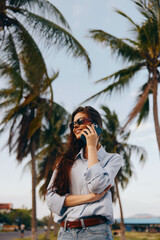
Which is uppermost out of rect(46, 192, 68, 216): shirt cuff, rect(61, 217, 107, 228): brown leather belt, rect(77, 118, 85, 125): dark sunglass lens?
rect(77, 118, 85, 125): dark sunglass lens

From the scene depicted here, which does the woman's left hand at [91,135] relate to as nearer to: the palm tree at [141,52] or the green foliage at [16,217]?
the palm tree at [141,52]

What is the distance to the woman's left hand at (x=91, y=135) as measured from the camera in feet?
5.67

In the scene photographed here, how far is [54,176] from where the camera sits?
186 cm

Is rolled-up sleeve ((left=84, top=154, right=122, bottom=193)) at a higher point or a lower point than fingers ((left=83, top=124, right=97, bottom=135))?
lower

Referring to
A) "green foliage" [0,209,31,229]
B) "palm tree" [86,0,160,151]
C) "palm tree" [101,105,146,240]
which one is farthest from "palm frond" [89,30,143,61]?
"green foliage" [0,209,31,229]

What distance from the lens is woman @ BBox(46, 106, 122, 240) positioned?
161 cm

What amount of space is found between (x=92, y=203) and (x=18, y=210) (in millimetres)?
71169

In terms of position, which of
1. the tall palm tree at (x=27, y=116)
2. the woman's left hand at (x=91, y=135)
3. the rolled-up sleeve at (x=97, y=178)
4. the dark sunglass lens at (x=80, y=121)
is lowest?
the rolled-up sleeve at (x=97, y=178)

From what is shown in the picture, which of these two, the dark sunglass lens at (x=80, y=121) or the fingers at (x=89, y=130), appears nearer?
the fingers at (x=89, y=130)

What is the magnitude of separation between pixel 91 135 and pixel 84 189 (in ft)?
1.06

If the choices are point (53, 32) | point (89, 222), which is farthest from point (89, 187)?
point (53, 32)

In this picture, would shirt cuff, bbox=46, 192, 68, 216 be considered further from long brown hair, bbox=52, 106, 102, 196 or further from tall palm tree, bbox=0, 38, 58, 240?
tall palm tree, bbox=0, 38, 58, 240

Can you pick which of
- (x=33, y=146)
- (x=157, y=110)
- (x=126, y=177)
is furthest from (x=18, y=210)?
(x=157, y=110)

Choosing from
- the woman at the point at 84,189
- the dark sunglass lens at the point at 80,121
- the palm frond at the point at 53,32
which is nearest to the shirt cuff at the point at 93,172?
the woman at the point at 84,189
